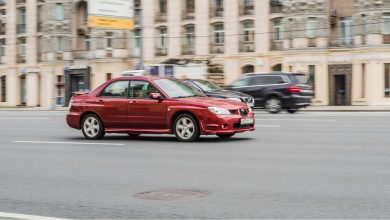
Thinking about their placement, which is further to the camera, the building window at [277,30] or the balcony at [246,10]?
the balcony at [246,10]

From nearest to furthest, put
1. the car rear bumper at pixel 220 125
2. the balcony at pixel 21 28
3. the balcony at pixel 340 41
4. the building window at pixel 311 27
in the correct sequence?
1. the car rear bumper at pixel 220 125
2. the balcony at pixel 340 41
3. the building window at pixel 311 27
4. the balcony at pixel 21 28

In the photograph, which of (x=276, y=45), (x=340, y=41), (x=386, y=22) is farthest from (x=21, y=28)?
(x=386, y=22)

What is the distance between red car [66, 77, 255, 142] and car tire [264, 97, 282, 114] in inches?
561

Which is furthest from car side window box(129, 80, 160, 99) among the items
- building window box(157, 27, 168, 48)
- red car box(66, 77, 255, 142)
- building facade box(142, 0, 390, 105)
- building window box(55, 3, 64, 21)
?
building window box(55, 3, 64, 21)

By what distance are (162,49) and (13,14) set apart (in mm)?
17546

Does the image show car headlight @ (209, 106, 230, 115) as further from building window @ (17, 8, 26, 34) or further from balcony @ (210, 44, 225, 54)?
building window @ (17, 8, 26, 34)

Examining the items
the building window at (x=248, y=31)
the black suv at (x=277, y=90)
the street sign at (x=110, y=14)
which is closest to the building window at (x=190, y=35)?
the building window at (x=248, y=31)

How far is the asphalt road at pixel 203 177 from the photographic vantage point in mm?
7523

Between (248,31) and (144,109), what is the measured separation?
3643 centimetres

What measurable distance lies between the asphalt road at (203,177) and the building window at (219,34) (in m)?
36.5

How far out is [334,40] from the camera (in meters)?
48.5

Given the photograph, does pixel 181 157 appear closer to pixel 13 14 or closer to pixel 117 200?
pixel 117 200

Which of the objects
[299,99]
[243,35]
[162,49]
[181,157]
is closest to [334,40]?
[243,35]

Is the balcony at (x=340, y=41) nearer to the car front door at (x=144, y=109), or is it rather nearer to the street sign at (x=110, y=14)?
the street sign at (x=110, y=14)
